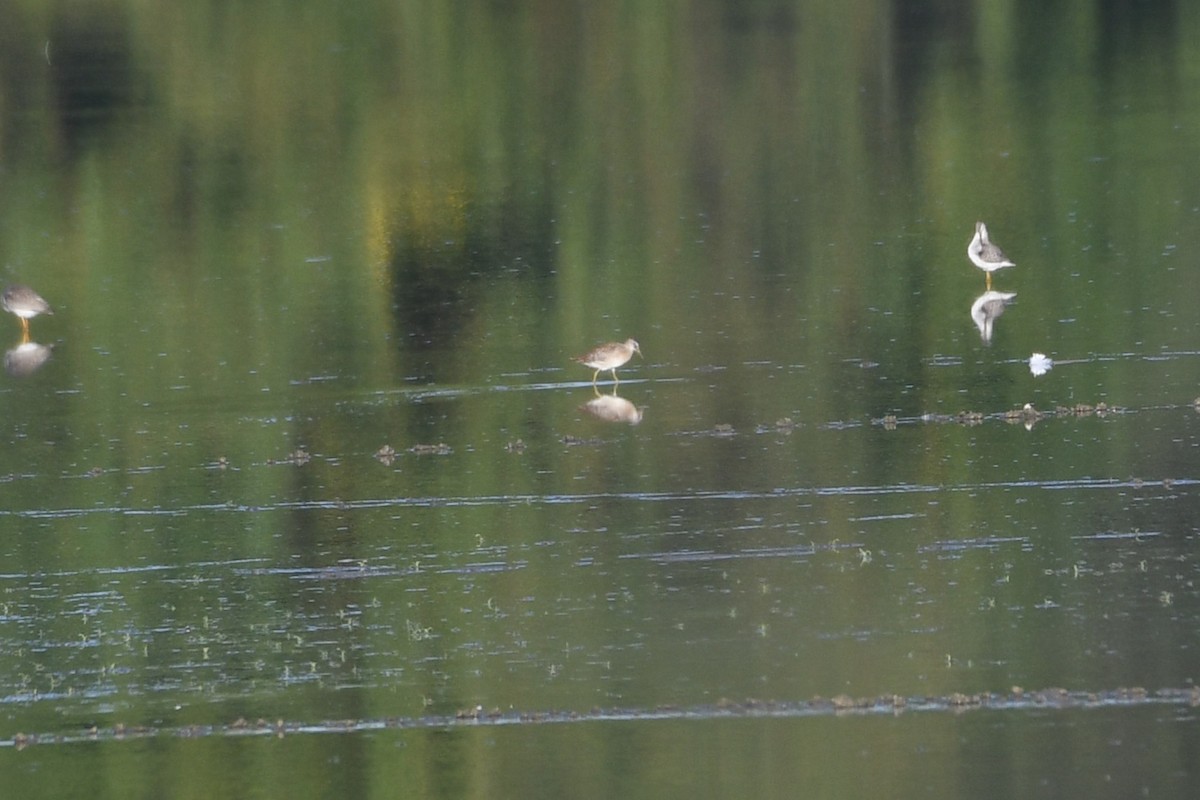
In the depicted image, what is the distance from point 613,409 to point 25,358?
665cm

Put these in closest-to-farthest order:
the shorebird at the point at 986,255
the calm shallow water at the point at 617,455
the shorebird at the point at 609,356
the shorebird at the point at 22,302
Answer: the calm shallow water at the point at 617,455, the shorebird at the point at 609,356, the shorebird at the point at 986,255, the shorebird at the point at 22,302

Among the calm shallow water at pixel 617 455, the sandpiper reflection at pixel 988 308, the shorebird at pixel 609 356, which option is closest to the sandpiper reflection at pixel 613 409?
the calm shallow water at pixel 617 455

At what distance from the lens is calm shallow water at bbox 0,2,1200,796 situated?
11344 mm

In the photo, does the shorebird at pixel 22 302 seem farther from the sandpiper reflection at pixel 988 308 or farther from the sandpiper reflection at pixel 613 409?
the sandpiper reflection at pixel 988 308

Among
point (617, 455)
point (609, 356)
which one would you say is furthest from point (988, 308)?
point (617, 455)

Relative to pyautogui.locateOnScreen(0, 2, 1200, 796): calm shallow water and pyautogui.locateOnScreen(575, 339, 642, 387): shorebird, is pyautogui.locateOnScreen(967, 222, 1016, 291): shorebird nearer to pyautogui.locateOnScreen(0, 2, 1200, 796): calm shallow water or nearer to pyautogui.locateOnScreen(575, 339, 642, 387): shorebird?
pyautogui.locateOnScreen(0, 2, 1200, 796): calm shallow water

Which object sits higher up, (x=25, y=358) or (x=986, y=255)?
(x=986, y=255)

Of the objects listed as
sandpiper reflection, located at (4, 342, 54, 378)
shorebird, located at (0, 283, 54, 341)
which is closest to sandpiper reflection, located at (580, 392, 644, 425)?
sandpiper reflection, located at (4, 342, 54, 378)

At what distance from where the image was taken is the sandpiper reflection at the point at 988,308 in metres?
20.2

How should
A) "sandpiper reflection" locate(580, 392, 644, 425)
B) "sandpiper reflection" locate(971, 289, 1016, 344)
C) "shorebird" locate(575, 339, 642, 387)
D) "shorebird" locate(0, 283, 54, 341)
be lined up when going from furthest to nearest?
"shorebird" locate(0, 283, 54, 341)
"sandpiper reflection" locate(971, 289, 1016, 344)
"shorebird" locate(575, 339, 642, 387)
"sandpiper reflection" locate(580, 392, 644, 425)

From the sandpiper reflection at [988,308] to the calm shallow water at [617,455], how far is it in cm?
13

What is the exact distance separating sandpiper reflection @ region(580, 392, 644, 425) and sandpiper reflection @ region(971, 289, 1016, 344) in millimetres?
3310

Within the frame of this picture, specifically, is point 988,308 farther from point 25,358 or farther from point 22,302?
point 22,302

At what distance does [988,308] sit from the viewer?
2111 cm
